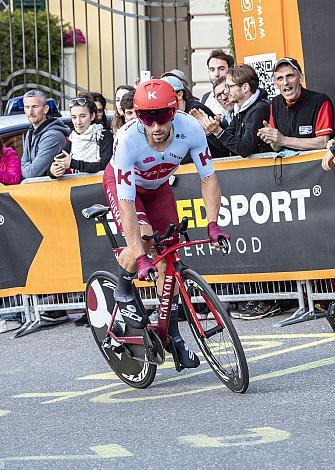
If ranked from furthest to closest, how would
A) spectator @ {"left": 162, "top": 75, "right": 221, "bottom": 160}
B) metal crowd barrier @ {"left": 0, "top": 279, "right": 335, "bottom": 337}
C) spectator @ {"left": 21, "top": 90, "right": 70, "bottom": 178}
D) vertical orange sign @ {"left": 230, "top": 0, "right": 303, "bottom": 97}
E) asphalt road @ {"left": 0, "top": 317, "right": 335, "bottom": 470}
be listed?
1. vertical orange sign @ {"left": 230, "top": 0, "right": 303, "bottom": 97}
2. spectator @ {"left": 21, "top": 90, "right": 70, "bottom": 178}
3. spectator @ {"left": 162, "top": 75, "right": 221, "bottom": 160}
4. metal crowd barrier @ {"left": 0, "top": 279, "right": 335, "bottom": 337}
5. asphalt road @ {"left": 0, "top": 317, "right": 335, "bottom": 470}

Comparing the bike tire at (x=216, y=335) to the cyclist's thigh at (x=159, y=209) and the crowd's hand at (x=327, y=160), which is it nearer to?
the cyclist's thigh at (x=159, y=209)

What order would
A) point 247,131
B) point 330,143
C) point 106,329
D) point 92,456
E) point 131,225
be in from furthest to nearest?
point 247,131 → point 330,143 → point 106,329 → point 131,225 → point 92,456

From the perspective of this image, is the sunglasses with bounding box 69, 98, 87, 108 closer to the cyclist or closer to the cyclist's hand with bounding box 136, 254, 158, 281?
the cyclist

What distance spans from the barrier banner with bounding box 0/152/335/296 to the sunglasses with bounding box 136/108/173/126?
9.43ft

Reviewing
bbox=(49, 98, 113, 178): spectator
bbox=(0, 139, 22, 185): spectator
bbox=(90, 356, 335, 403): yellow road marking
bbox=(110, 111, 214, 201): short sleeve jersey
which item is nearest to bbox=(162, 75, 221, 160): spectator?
bbox=(49, 98, 113, 178): spectator

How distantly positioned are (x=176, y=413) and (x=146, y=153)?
5.34 ft

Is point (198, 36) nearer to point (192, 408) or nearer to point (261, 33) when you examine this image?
point (261, 33)

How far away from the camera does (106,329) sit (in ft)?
29.4

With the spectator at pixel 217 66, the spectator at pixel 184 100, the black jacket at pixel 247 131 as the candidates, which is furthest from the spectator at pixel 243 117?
the spectator at pixel 217 66

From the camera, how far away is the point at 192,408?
771 centimetres

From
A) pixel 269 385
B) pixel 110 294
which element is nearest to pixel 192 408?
pixel 269 385

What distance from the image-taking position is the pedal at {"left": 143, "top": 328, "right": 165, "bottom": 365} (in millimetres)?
8305

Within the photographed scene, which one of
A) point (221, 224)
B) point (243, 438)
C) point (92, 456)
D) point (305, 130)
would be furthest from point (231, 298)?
point (92, 456)

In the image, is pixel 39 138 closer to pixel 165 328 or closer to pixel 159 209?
pixel 159 209
